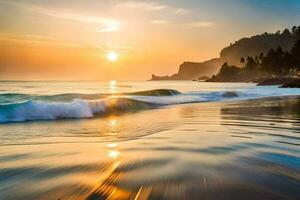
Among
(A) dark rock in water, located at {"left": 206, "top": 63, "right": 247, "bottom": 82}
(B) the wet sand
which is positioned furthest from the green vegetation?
(B) the wet sand

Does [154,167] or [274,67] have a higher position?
[274,67]

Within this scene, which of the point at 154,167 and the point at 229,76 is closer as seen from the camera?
the point at 154,167

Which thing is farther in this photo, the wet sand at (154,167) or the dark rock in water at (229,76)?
the dark rock in water at (229,76)

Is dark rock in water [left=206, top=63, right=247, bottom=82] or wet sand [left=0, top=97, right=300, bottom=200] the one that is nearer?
wet sand [left=0, top=97, right=300, bottom=200]

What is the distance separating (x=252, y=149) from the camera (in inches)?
227

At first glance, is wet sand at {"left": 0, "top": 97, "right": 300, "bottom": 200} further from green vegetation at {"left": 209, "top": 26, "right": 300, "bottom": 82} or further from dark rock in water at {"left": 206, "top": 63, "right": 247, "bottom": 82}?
dark rock in water at {"left": 206, "top": 63, "right": 247, "bottom": 82}

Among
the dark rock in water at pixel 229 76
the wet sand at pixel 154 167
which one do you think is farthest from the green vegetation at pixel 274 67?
the wet sand at pixel 154 167

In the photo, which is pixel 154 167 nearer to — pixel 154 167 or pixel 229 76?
pixel 154 167

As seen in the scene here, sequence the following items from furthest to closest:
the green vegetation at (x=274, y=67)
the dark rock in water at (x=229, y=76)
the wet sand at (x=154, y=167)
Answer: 1. the dark rock in water at (x=229, y=76)
2. the green vegetation at (x=274, y=67)
3. the wet sand at (x=154, y=167)

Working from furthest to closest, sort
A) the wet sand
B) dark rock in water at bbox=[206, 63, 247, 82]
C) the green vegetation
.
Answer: dark rock in water at bbox=[206, 63, 247, 82] < the green vegetation < the wet sand

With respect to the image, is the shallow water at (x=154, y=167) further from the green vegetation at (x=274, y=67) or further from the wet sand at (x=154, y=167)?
the green vegetation at (x=274, y=67)

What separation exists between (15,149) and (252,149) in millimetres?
4382

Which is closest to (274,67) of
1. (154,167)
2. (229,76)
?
(229,76)

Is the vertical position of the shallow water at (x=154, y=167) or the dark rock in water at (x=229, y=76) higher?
the dark rock in water at (x=229, y=76)
